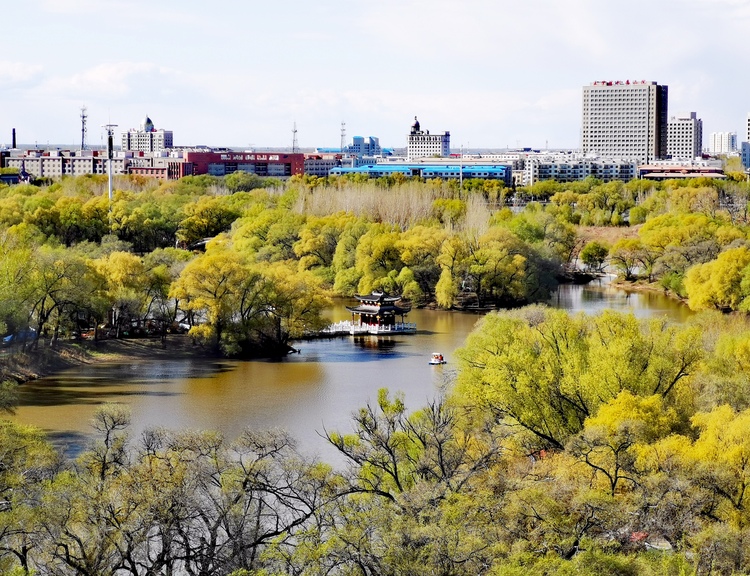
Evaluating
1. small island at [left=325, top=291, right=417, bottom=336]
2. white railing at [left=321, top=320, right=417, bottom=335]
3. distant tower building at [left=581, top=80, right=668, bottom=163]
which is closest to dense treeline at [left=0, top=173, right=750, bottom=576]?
white railing at [left=321, top=320, right=417, bottom=335]

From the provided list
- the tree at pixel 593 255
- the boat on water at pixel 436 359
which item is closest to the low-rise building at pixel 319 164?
the tree at pixel 593 255

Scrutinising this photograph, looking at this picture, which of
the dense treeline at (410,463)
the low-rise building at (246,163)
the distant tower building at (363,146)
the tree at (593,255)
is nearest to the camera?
the dense treeline at (410,463)

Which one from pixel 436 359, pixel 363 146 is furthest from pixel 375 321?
pixel 363 146

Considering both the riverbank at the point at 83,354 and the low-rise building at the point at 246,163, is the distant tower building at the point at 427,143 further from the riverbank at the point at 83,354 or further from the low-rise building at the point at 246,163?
the riverbank at the point at 83,354

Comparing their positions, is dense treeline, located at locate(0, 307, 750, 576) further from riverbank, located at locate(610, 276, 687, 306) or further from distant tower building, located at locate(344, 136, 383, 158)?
distant tower building, located at locate(344, 136, 383, 158)

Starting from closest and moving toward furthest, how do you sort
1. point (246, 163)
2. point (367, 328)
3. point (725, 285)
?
point (367, 328), point (725, 285), point (246, 163)

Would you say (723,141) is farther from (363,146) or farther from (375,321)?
(375,321)

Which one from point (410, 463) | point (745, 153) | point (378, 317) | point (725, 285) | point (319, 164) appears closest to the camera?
point (410, 463)
